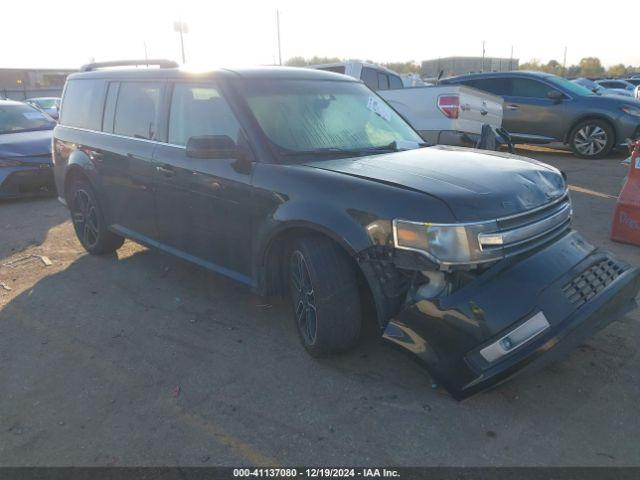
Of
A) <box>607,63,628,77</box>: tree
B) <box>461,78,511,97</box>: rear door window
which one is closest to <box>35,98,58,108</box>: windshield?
<box>461,78,511,97</box>: rear door window

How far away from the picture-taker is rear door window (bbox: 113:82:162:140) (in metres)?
4.33

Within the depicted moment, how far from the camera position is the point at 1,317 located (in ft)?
13.7

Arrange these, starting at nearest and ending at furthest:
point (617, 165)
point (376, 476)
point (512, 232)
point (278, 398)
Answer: point (376, 476)
point (512, 232)
point (278, 398)
point (617, 165)

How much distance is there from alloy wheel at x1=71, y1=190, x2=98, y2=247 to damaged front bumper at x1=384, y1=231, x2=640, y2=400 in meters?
3.81

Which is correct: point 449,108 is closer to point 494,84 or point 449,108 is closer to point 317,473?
point 494,84

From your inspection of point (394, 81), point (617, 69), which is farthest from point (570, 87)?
point (617, 69)

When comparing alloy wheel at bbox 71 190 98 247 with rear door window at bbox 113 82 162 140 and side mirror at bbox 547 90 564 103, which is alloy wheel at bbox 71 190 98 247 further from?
side mirror at bbox 547 90 564 103

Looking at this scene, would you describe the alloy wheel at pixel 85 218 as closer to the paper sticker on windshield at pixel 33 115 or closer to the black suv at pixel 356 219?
the black suv at pixel 356 219

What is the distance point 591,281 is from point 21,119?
9.49m

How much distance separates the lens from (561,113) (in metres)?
10.6

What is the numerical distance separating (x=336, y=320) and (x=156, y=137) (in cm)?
227

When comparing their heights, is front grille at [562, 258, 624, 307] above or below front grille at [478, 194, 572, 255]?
below

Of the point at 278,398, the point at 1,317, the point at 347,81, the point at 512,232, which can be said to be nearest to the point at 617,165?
the point at 347,81

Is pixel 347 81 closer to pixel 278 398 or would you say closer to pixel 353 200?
pixel 353 200
